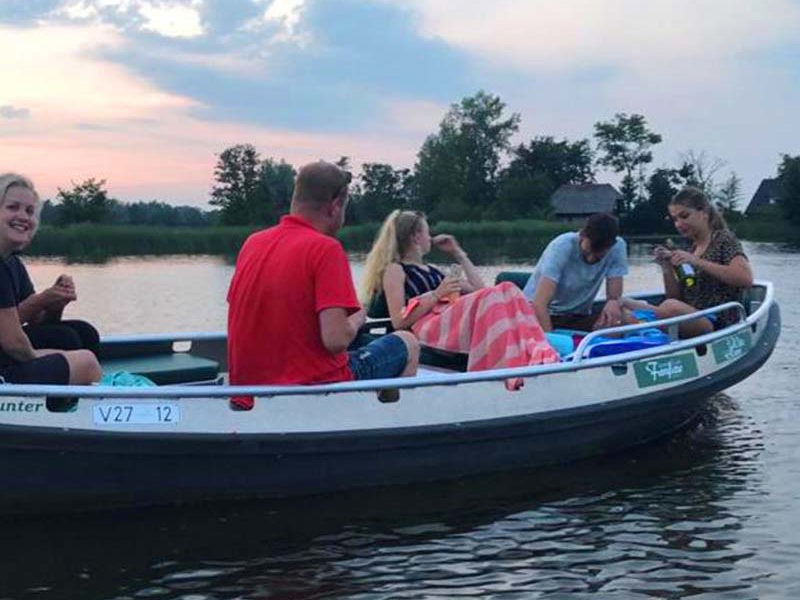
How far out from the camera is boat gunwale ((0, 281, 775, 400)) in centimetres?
574

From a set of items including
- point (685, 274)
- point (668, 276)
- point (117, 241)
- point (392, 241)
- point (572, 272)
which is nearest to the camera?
point (392, 241)

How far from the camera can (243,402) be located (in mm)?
6172

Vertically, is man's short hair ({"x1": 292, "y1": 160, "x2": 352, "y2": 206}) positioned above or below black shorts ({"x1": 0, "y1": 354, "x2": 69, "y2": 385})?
above

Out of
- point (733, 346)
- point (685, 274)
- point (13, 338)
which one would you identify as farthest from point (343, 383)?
point (685, 274)

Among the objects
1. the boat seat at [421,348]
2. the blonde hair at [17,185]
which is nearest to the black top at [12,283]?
the blonde hair at [17,185]

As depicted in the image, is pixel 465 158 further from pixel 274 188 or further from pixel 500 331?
pixel 500 331

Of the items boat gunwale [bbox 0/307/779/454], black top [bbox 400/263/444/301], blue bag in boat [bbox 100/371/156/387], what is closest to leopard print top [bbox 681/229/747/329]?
boat gunwale [bbox 0/307/779/454]

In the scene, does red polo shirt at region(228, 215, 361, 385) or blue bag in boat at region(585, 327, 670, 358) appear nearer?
red polo shirt at region(228, 215, 361, 385)

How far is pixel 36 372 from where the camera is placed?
5.86 m

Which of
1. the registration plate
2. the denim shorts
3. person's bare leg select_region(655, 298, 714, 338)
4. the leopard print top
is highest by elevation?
the leopard print top

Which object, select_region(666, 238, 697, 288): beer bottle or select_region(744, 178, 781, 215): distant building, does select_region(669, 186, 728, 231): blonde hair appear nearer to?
select_region(666, 238, 697, 288): beer bottle

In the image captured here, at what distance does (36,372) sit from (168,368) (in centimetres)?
167

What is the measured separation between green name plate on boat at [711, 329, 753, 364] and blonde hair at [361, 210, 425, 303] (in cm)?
232

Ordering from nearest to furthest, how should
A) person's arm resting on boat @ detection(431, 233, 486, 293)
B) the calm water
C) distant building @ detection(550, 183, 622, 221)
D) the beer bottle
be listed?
the calm water
person's arm resting on boat @ detection(431, 233, 486, 293)
the beer bottle
distant building @ detection(550, 183, 622, 221)
